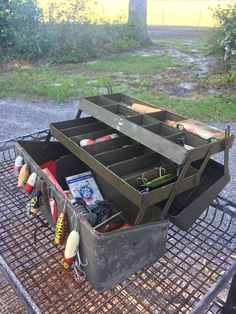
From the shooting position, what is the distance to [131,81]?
686 centimetres

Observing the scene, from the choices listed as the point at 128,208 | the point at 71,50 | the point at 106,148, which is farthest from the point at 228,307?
the point at 71,50

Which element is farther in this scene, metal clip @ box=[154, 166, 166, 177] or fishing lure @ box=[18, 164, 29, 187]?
fishing lure @ box=[18, 164, 29, 187]

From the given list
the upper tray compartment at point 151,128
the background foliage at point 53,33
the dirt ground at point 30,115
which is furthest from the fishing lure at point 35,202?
the background foliage at point 53,33

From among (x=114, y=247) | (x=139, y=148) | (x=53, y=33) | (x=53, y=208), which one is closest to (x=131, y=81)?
(x=53, y=33)

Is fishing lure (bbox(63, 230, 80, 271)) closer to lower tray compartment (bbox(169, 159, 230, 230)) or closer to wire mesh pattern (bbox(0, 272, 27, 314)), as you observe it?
lower tray compartment (bbox(169, 159, 230, 230))

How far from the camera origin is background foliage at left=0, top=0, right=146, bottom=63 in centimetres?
835

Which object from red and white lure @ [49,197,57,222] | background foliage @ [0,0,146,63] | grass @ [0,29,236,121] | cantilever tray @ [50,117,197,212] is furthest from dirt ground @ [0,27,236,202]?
background foliage @ [0,0,146,63]

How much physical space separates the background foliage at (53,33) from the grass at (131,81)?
462 millimetres

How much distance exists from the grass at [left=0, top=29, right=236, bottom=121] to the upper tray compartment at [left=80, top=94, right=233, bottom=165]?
3.18 meters

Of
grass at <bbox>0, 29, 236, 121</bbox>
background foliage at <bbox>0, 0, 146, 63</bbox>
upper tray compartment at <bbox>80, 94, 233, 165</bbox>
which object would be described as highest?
upper tray compartment at <bbox>80, 94, 233, 165</bbox>

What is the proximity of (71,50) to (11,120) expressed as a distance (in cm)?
436

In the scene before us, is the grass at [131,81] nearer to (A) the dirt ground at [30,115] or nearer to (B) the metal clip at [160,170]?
(A) the dirt ground at [30,115]

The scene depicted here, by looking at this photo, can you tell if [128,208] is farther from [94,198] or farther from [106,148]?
[106,148]

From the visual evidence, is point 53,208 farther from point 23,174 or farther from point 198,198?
point 198,198
